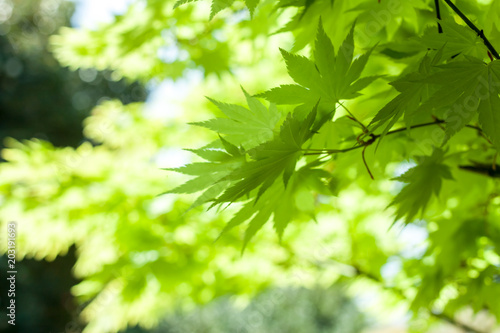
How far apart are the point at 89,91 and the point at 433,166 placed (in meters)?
7.90

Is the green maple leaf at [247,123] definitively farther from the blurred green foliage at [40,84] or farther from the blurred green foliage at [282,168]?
the blurred green foliage at [40,84]

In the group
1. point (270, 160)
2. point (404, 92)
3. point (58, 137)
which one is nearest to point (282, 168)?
point (270, 160)

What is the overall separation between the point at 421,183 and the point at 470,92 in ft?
0.65

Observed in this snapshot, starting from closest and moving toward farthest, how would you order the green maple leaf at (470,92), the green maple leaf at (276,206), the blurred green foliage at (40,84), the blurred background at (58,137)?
1. the green maple leaf at (470,92)
2. the green maple leaf at (276,206)
3. the blurred background at (58,137)
4. the blurred green foliage at (40,84)

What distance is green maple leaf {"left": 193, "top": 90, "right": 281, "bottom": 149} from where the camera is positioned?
0.44 metres

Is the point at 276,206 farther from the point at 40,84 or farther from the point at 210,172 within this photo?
the point at 40,84

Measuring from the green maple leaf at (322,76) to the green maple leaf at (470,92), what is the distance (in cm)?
9

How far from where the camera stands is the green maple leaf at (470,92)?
0.33 m

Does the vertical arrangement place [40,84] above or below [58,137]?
above

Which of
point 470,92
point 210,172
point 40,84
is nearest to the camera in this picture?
point 470,92

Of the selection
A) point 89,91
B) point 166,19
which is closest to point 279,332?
point 89,91

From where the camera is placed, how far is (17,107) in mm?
7070

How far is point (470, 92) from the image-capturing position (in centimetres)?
34

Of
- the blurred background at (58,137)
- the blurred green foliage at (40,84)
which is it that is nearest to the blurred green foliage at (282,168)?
the blurred background at (58,137)
